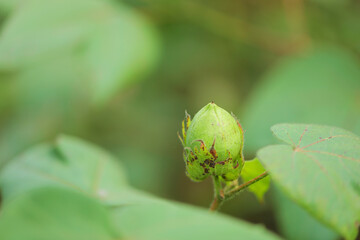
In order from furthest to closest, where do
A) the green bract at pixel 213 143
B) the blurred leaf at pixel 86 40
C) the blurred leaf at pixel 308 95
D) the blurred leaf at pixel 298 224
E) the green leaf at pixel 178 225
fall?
the blurred leaf at pixel 86 40 → the blurred leaf at pixel 308 95 → the blurred leaf at pixel 298 224 → the green bract at pixel 213 143 → the green leaf at pixel 178 225

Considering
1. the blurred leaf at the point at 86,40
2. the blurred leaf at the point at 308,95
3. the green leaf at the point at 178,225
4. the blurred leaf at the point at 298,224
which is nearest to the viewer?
the green leaf at the point at 178,225

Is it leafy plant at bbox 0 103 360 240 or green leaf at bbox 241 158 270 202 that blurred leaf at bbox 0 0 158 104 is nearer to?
green leaf at bbox 241 158 270 202

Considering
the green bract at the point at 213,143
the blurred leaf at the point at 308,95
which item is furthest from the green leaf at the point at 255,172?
the blurred leaf at the point at 308,95

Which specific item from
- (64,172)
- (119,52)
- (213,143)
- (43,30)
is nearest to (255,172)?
(213,143)

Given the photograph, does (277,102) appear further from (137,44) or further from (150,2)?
(150,2)

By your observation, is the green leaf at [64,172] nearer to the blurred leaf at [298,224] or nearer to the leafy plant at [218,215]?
the leafy plant at [218,215]

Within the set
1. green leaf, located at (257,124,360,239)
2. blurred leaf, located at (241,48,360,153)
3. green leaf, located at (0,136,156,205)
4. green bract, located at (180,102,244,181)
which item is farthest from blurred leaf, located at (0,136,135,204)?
blurred leaf, located at (241,48,360,153)

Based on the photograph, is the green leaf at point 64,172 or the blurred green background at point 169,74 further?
the blurred green background at point 169,74
